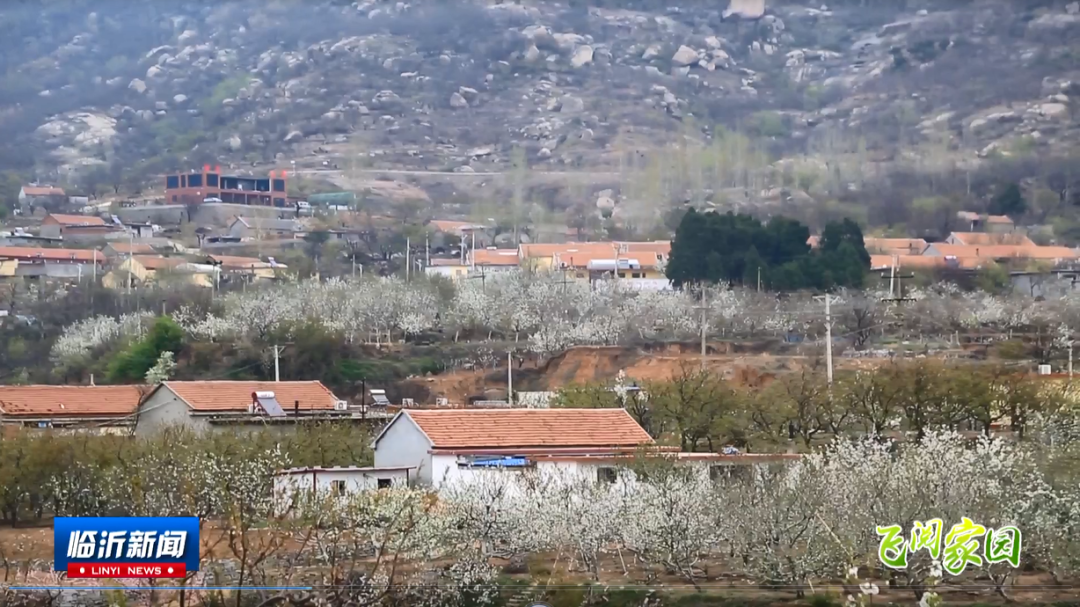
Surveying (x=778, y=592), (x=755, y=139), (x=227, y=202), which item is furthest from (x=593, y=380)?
(x=755, y=139)

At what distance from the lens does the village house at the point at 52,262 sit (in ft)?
262

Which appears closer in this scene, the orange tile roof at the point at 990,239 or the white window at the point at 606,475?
the white window at the point at 606,475

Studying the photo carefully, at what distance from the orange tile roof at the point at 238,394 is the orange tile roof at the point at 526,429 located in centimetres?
741

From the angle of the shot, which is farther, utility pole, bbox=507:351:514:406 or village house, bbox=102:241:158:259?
village house, bbox=102:241:158:259

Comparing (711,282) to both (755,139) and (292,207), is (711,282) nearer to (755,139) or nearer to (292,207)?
(292,207)

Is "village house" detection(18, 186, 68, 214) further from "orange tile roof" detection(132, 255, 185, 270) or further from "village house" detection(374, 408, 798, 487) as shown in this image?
"village house" detection(374, 408, 798, 487)

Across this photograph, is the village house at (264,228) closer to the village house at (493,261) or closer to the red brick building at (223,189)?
the red brick building at (223,189)

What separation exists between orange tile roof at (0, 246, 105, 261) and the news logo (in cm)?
6368

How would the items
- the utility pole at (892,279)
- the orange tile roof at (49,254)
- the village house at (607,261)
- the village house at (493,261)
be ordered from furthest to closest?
the village house at (493,261)
the orange tile roof at (49,254)
the village house at (607,261)
the utility pole at (892,279)

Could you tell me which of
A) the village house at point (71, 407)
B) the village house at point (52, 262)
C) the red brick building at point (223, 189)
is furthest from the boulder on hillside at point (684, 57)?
the village house at point (71, 407)

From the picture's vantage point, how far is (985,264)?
7744 cm

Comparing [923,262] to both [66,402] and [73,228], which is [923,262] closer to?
[73,228]

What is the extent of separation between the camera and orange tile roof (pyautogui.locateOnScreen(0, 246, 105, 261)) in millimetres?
81750

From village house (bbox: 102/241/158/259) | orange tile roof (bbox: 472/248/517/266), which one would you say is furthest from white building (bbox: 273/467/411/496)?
village house (bbox: 102/241/158/259)
